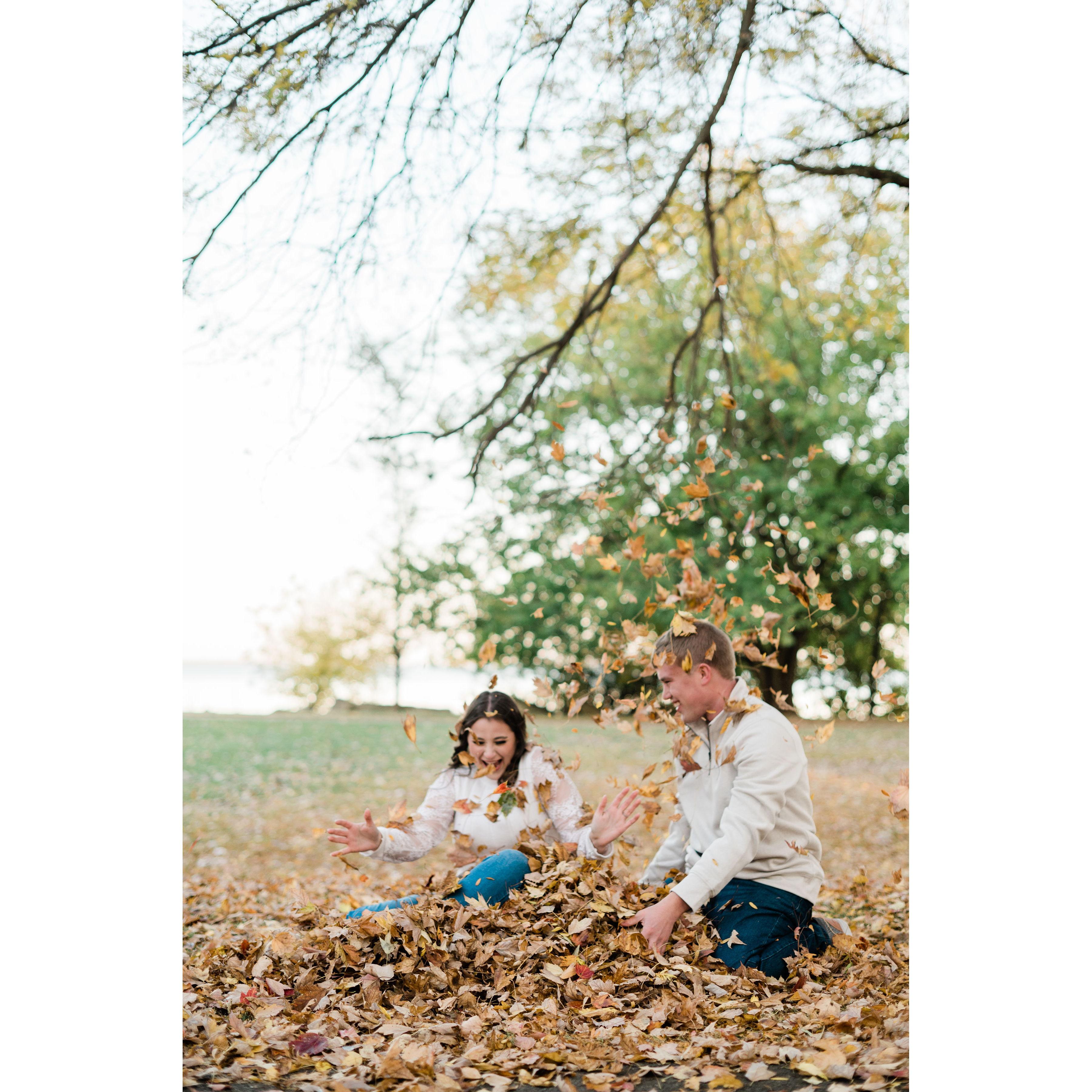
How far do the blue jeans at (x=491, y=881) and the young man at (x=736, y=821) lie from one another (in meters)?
0.42

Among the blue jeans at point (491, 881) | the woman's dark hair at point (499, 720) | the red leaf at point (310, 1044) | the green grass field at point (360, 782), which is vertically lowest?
the green grass field at point (360, 782)

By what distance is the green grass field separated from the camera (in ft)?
21.9

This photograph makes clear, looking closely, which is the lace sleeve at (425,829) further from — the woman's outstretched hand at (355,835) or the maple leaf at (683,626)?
the maple leaf at (683,626)

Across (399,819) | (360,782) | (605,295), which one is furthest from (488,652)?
(360,782)

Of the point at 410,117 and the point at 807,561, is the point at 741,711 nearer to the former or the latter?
the point at 410,117

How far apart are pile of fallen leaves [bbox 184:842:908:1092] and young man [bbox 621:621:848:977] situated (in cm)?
9

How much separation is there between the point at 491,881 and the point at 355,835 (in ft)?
1.49

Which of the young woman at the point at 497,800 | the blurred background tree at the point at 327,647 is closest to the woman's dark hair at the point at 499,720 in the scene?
the young woman at the point at 497,800

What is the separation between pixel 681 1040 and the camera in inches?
92.8

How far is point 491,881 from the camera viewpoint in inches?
120

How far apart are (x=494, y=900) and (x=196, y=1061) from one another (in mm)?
1039

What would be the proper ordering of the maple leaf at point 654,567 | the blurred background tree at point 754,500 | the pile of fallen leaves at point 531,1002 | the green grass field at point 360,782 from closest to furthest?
the pile of fallen leaves at point 531,1002, the maple leaf at point 654,567, the green grass field at point 360,782, the blurred background tree at point 754,500

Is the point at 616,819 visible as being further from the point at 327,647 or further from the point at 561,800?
the point at 327,647

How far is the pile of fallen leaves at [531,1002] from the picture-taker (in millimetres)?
2182
